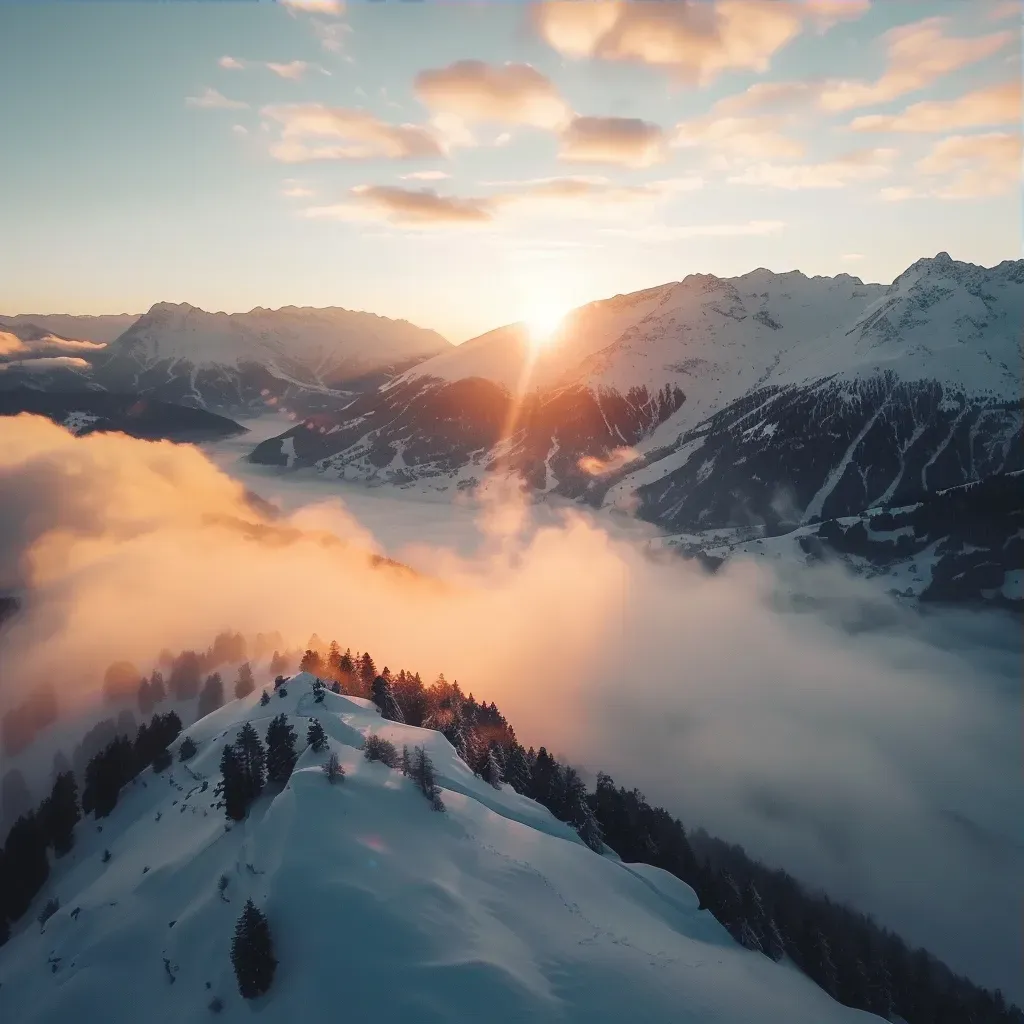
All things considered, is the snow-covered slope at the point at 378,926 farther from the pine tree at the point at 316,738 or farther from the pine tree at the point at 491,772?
the pine tree at the point at 491,772

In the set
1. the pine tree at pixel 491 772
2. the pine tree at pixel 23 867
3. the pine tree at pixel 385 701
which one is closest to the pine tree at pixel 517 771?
the pine tree at pixel 491 772

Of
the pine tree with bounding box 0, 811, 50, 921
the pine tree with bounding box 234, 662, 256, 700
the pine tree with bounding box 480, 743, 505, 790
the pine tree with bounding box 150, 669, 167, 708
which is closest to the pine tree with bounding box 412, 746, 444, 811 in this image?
the pine tree with bounding box 480, 743, 505, 790

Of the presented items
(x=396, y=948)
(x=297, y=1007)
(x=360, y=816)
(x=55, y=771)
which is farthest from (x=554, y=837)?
(x=55, y=771)

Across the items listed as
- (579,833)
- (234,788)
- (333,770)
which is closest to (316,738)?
(333,770)

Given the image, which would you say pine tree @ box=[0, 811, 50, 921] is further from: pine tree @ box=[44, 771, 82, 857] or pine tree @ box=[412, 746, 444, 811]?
pine tree @ box=[412, 746, 444, 811]

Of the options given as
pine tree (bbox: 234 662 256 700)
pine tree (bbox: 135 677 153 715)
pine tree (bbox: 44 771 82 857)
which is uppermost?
pine tree (bbox: 44 771 82 857)

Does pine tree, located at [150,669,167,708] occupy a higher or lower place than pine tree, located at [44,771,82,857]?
lower
